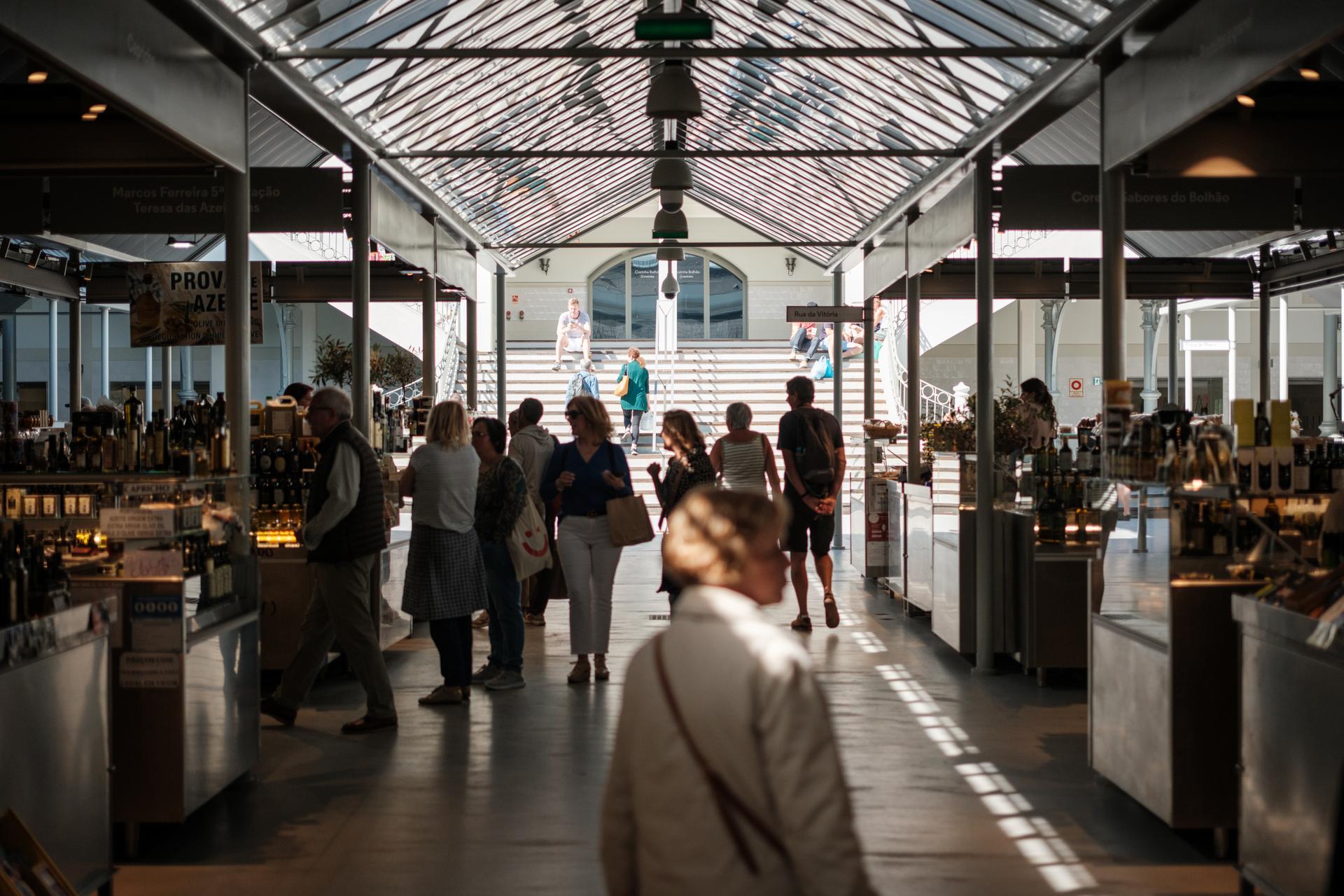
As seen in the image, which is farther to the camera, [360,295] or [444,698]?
[360,295]

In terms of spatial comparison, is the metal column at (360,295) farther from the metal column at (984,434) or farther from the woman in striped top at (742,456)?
the metal column at (984,434)

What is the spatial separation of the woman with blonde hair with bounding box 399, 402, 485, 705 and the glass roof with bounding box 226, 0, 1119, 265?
6.87ft

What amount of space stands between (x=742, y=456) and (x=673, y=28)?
4.08 meters

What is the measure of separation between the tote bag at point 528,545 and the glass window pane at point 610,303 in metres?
25.3

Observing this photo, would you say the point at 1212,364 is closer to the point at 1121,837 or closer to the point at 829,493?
the point at 829,493

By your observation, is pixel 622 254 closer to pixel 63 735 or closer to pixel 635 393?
pixel 635 393

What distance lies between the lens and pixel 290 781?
5.96 meters

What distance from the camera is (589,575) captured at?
8156 millimetres

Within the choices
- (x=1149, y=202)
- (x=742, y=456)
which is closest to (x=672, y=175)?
(x=742, y=456)

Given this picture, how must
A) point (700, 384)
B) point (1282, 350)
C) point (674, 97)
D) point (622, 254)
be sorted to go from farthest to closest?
point (622, 254) → point (700, 384) → point (1282, 350) → point (674, 97)

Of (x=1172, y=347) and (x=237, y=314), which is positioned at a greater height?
(x=1172, y=347)

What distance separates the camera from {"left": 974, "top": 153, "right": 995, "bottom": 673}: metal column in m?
8.70

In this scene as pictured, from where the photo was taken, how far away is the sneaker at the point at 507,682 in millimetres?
7988

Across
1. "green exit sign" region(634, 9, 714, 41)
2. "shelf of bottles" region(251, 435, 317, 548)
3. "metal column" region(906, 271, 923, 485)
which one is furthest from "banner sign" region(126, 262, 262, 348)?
"metal column" region(906, 271, 923, 485)
